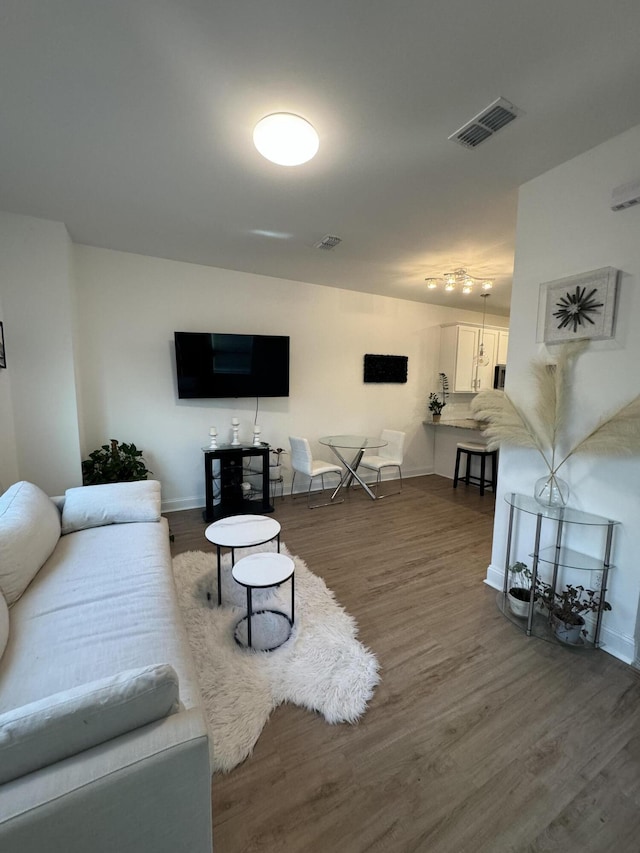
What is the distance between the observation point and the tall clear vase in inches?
84.9

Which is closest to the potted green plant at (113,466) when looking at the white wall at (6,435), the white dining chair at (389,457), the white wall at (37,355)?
the white wall at (37,355)

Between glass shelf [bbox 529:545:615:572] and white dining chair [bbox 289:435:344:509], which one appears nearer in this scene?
glass shelf [bbox 529:545:615:572]

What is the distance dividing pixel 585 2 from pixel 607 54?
0.30 metres

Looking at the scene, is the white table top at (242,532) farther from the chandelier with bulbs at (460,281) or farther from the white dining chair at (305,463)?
the chandelier with bulbs at (460,281)

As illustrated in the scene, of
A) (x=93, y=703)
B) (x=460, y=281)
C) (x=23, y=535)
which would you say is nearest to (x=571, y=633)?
(x=93, y=703)

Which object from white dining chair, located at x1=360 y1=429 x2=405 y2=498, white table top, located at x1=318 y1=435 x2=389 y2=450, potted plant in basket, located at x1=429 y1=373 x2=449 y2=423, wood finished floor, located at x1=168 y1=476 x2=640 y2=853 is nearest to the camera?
wood finished floor, located at x1=168 y1=476 x2=640 y2=853

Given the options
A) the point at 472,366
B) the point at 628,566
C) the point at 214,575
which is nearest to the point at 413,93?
the point at 628,566

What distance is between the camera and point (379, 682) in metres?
1.73

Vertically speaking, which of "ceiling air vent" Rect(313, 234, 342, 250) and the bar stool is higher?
"ceiling air vent" Rect(313, 234, 342, 250)

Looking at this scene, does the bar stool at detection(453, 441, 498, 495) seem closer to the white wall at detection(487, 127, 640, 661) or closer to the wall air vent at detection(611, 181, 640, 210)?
the white wall at detection(487, 127, 640, 661)

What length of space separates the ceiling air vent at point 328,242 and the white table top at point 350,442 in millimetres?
2113

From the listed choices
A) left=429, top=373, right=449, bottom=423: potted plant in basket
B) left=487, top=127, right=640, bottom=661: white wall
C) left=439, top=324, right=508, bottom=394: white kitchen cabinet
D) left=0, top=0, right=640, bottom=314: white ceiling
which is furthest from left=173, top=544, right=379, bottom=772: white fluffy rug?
left=439, top=324, right=508, bottom=394: white kitchen cabinet

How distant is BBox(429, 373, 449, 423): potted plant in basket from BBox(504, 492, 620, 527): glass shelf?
344 cm

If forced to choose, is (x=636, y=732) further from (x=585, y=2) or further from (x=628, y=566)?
(x=585, y=2)
